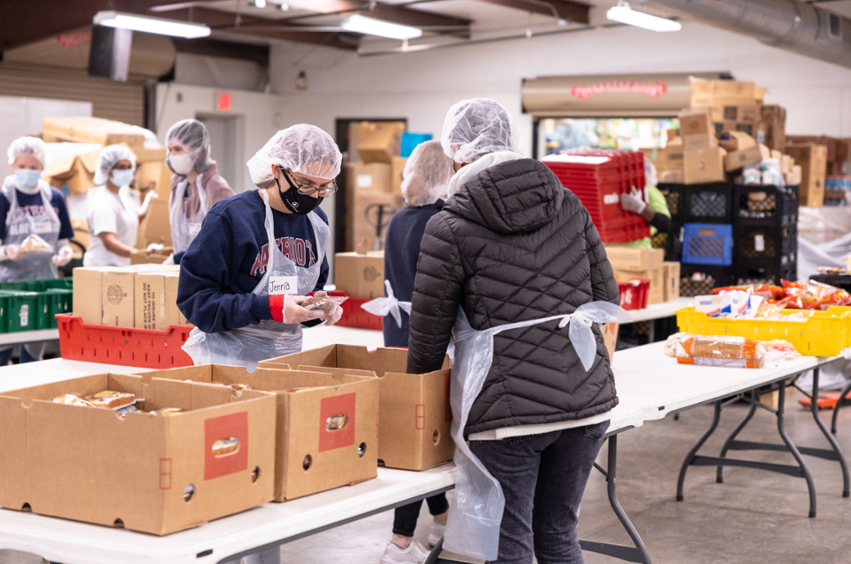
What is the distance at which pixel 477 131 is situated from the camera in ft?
8.45

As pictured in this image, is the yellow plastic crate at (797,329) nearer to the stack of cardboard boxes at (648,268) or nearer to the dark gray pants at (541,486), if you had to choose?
the stack of cardboard boxes at (648,268)

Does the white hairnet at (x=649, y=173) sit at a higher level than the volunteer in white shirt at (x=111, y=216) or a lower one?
higher

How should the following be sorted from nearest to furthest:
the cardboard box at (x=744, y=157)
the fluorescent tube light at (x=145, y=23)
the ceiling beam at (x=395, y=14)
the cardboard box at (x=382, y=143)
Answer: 1. the cardboard box at (x=744, y=157)
2. the fluorescent tube light at (x=145, y=23)
3. the ceiling beam at (x=395, y=14)
4. the cardboard box at (x=382, y=143)

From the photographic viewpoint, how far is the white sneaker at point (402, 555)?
3.38 m

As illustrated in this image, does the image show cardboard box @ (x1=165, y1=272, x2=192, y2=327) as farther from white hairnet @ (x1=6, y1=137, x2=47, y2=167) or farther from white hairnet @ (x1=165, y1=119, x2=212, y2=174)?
white hairnet @ (x1=6, y1=137, x2=47, y2=167)

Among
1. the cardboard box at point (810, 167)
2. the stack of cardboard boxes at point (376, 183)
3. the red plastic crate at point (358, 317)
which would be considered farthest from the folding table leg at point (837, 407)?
the stack of cardboard boxes at point (376, 183)

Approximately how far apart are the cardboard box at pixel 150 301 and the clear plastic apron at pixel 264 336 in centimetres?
78

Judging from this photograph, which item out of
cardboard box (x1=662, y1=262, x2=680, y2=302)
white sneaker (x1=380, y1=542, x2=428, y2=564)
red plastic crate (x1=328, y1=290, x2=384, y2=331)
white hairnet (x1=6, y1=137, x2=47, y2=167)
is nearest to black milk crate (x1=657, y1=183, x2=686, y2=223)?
cardboard box (x1=662, y1=262, x2=680, y2=302)

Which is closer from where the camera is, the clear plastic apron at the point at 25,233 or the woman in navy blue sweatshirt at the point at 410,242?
the woman in navy blue sweatshirt at the point at 410,242

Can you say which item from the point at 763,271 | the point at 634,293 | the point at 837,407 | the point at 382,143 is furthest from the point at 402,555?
the point at 382,143

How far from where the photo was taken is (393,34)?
9.50m

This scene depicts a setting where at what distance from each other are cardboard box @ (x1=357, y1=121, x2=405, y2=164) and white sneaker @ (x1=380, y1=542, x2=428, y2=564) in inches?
354

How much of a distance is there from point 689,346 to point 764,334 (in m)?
0.49

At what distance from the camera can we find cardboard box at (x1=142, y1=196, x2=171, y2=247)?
586 centimetres
